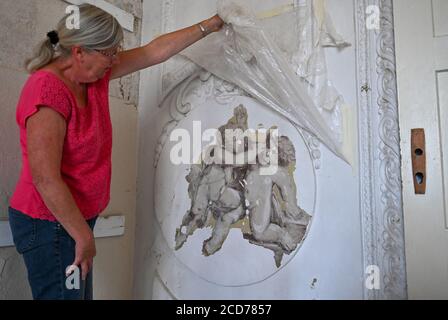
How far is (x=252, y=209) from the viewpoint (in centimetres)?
127

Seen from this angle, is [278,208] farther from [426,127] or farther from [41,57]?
[41,57]

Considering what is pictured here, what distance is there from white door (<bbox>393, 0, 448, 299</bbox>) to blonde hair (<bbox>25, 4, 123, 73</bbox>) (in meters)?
0.86

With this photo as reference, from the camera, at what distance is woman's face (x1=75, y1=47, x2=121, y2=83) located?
92 centimetres

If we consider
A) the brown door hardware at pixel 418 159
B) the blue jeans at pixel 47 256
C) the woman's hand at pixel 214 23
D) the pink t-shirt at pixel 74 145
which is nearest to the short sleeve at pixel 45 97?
the pink t-shirt at pixel 74 145

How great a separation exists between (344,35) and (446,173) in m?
0.54

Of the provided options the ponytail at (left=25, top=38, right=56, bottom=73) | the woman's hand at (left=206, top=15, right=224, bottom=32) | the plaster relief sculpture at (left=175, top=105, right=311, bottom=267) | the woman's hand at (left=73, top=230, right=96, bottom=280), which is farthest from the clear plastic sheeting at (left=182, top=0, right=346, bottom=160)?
the woman's hand at (left=73, top=230, right=96, bottom=280)

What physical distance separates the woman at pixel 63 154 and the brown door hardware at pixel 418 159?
2.95 ft

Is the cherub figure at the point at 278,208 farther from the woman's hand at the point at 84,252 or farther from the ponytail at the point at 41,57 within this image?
the ponytail at the point at 41,57

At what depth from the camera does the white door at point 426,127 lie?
1.03 m

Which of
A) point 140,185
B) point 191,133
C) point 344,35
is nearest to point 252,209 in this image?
point 191,133

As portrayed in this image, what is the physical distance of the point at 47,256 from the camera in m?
0.87

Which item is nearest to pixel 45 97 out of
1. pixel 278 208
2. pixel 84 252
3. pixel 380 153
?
pixel 84 252

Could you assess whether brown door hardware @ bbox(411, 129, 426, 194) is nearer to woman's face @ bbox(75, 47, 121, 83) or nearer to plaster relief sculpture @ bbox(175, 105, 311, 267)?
plaster relief sculpture @ bbox(175, 105, 311, 267)
